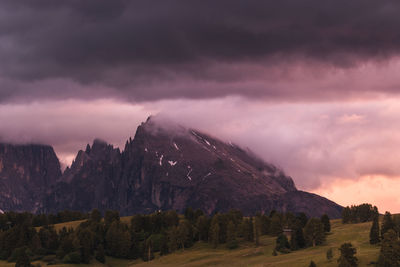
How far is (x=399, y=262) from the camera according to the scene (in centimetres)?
15900

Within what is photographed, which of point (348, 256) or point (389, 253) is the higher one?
point (389, 253)

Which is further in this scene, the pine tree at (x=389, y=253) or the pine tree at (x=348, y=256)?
the pine tree at (x=348, y=256)

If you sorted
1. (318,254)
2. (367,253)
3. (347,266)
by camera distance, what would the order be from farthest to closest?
(318,254) → (367,253) → (347,266)

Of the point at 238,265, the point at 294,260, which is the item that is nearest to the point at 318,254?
the point at 294,260

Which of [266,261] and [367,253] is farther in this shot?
[266,261]

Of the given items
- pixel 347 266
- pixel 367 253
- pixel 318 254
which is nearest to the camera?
pixel 347 266

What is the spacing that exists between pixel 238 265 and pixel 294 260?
782 inches

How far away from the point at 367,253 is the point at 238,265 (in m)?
39.0

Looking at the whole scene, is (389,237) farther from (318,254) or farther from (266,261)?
(266,261)

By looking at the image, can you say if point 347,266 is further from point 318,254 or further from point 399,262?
point 318,254

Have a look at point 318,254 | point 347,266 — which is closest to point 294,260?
point 318,254

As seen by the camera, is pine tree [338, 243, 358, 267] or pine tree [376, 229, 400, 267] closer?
pine tree [376, 229, 400, 267]

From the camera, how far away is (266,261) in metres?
194

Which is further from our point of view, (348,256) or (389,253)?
(348,256)
